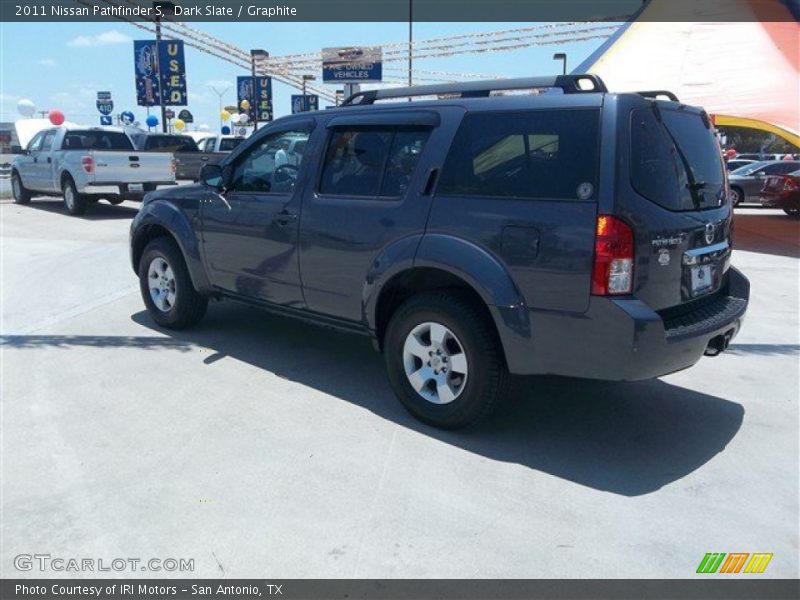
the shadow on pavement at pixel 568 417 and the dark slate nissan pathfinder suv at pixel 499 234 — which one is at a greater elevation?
the dark slate nissan pathfinder suv at pixel 499 234

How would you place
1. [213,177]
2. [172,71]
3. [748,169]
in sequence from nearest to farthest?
[213,177]
[748,169]
[172,71]

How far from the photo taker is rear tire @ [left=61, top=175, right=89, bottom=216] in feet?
46.8

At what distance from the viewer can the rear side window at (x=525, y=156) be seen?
346 cm

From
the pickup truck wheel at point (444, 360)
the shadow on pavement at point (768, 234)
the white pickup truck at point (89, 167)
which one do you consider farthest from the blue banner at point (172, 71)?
the pickup truck wheel at point (444, 360)

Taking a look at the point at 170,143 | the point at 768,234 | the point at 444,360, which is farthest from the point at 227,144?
the point at 444,360

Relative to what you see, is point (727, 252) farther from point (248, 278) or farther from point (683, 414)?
point (248, 278)

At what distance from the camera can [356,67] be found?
32875 millimetres

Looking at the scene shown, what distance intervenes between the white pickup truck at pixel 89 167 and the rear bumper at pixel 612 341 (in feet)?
40.7

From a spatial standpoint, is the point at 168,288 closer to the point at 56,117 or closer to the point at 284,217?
the point at 284,217

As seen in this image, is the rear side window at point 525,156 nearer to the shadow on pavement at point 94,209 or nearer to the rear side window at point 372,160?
the rear side window at point 372,160

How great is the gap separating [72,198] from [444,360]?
1294 cm

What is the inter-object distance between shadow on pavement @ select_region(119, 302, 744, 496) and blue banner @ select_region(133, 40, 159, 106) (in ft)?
89.5

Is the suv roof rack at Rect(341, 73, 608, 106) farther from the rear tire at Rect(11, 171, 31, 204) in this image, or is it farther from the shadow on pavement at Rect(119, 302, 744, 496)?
the rear tire at Rect(11, 171, 31, 204)

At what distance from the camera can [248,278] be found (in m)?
5.21
